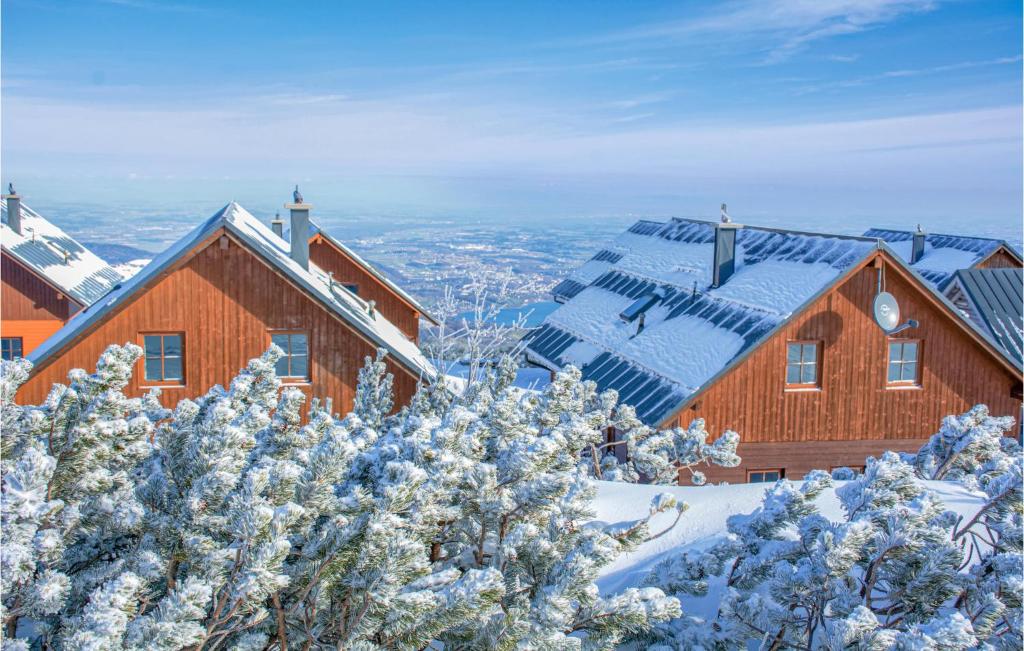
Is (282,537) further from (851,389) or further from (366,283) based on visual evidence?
(366,283)

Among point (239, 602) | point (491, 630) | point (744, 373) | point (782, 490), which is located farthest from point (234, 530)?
point (744, 373)

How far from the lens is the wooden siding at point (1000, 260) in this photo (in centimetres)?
3186

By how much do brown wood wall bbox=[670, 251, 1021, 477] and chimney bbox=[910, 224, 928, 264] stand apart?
Answer: 1766cm

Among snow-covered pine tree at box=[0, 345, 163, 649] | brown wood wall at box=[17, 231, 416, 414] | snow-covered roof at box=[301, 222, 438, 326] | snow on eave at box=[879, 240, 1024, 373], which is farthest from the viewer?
snow-covered roof at box=[301, 222, 438, 326]

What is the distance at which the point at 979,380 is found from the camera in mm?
17703

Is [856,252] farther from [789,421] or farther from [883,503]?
[883,503]

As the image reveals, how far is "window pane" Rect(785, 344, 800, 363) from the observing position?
55.1ft

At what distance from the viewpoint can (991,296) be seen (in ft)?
86.8

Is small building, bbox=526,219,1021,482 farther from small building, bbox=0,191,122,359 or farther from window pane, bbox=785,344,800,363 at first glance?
small building, bbox=0,191,122,359

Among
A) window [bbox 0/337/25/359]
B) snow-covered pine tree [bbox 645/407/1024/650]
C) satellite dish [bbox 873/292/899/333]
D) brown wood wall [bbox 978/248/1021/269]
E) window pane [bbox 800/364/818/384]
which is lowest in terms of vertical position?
window [bbox 0/337/25/359]

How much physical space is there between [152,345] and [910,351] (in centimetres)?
1456

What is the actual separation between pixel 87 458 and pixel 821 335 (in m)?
14.7

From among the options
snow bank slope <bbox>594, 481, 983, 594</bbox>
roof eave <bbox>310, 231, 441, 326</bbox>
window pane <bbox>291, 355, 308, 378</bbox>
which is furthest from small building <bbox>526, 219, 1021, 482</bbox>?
snow bank slope <bbox>594, 481, 983, 594</bbox>

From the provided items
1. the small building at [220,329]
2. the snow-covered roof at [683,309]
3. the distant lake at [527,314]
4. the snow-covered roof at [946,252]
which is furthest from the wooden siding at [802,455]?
the snow-covered roof at [946,252]
